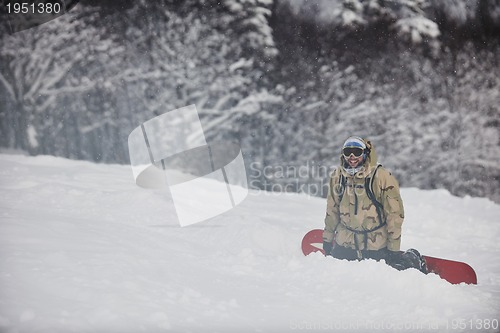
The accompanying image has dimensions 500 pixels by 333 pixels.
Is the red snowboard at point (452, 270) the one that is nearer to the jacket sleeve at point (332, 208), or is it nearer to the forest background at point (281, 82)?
the jacket sleeve at point (332, 208)

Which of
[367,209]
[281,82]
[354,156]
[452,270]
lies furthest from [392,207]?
[281,82]

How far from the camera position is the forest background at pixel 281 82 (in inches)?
462

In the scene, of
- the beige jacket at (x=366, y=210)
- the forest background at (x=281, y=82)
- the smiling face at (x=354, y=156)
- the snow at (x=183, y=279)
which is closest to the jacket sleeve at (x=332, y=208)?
the beige jacket at (x=366, y=210)

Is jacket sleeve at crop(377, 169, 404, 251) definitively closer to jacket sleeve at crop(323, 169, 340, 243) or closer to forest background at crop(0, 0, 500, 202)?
jacket sleeve at crop(323, 169, 340, 243)

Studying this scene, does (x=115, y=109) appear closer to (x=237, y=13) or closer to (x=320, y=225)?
(x=237, y=13)

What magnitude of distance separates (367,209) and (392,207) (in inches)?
11.9

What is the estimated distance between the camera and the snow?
2.89 m

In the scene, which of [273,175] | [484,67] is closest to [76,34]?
[273,175]

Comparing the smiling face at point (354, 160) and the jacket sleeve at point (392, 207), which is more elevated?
the smiling face at point (354, 160)

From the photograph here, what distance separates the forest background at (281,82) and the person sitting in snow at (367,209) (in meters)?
7.10

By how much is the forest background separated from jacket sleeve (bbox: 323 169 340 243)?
6.82 m

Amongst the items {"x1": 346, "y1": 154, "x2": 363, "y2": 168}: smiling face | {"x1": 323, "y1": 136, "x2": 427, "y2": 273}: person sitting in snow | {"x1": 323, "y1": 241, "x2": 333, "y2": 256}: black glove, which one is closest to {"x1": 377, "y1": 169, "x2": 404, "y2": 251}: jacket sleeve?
{"x1": 323, "y1": 136, "x2": 427, "y2": 273}: person sitting in snow

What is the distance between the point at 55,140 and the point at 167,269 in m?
9.25

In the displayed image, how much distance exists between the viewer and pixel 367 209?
498 cm
